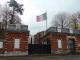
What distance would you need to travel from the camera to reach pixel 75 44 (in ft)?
106

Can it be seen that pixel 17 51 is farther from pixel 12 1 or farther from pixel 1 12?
pixel 12 1

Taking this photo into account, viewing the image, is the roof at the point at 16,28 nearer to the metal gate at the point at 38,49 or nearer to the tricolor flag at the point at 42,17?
the metal gate at the point at 38,49

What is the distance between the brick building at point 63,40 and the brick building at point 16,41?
20.7 feet

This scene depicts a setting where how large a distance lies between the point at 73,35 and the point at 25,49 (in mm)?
12859

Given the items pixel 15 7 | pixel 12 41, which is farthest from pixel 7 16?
pixel 12 41

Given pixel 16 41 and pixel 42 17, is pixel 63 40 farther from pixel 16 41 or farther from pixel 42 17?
pixel 16 41

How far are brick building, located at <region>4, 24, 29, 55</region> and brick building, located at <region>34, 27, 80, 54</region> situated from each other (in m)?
6.31

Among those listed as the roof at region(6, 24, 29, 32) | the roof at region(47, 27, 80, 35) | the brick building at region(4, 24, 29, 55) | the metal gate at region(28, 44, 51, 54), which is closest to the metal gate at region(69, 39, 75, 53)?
the roof at region(47, 27, 80, 35)

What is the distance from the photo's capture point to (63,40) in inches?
1232

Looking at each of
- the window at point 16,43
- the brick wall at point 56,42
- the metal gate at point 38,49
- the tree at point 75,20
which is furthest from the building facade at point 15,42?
the tree at point 75,20

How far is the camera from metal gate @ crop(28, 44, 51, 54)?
28936mm

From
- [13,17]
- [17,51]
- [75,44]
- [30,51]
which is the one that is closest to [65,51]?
[75,44]

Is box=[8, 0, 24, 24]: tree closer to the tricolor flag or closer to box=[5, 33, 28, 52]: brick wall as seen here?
the tricolor flag

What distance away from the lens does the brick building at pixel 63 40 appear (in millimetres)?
30344
